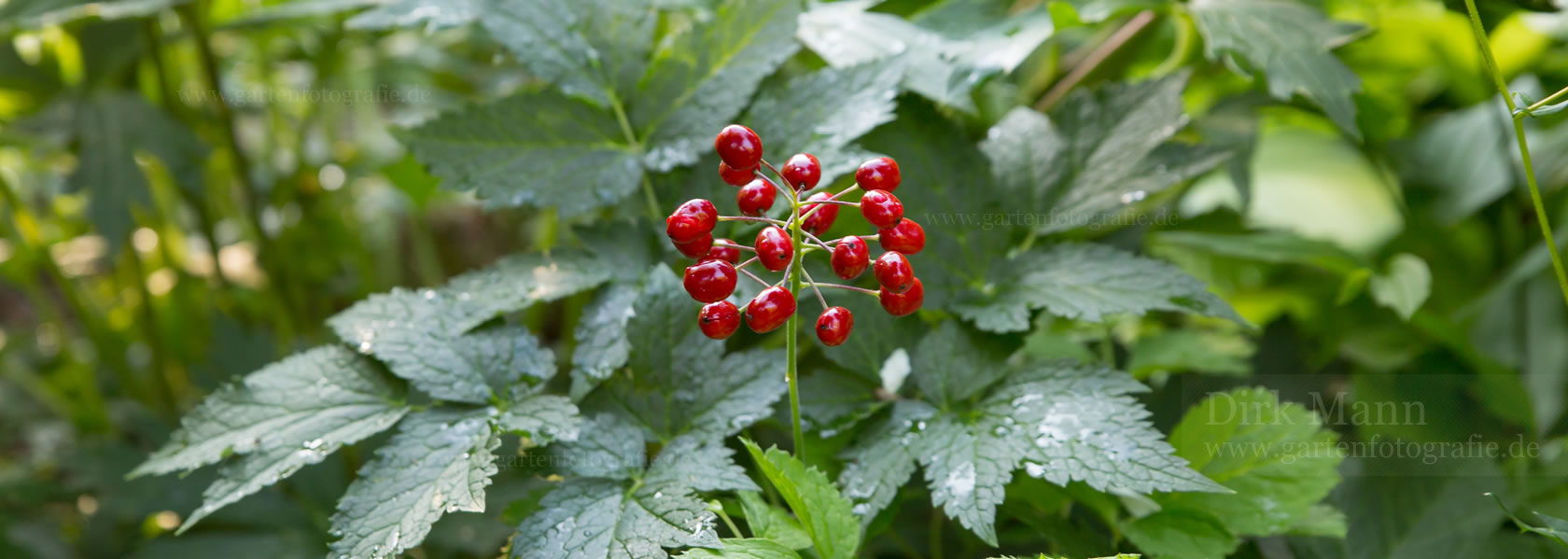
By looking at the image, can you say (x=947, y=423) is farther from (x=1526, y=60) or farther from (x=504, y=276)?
(x=1526, y=60)

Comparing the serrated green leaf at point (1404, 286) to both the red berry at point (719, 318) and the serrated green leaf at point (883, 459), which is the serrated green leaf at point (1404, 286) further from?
the red berry at point (719, 318)

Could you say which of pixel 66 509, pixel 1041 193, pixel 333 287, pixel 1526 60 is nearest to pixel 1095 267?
pixel 1041 193

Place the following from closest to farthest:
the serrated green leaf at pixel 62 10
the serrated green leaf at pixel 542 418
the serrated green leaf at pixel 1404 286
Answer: the serrated green leaf at pixel 542 418 → the serrated green leaf at pixel 1404 286 → the serrated green leaf at pixel 62 10

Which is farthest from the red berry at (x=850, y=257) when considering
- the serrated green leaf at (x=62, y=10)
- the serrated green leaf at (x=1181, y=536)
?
the serrated green leaf at (x=62, y=10)

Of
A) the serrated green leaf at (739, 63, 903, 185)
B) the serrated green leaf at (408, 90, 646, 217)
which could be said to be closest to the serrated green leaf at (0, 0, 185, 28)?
the serrated green leaf at (408, 90, 646, 217)

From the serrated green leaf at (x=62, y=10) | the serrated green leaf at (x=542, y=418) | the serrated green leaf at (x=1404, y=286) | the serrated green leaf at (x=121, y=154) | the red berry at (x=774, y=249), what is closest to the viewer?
the red berry at (x=774, y=249)

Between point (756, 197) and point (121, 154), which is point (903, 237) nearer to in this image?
point (756, 197)
